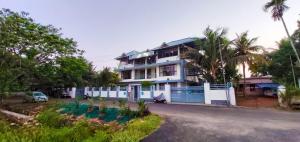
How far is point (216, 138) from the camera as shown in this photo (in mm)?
6723

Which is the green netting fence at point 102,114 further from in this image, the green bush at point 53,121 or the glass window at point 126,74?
the glass window at point 126,74

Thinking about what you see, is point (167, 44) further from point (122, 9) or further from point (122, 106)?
point (122, 106)

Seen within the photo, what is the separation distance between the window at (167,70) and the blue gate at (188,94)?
6.46 meters

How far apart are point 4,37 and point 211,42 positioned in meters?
19.9

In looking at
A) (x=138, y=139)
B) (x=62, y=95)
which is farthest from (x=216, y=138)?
(x=62, y=95)

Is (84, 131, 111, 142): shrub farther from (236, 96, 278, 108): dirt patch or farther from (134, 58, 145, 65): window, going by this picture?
(134, 58, 145, 65): window

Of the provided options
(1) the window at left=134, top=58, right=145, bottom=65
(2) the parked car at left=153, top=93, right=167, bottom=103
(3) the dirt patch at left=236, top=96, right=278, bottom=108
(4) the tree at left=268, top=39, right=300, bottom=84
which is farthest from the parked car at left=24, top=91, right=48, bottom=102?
(4) the tree at left=268, top=39, right=300, bottom=84

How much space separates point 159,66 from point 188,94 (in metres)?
10.9

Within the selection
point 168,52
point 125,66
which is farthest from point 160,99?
point 125,66

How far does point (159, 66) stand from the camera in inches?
1288

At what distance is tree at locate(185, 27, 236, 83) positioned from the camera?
23.6 meters

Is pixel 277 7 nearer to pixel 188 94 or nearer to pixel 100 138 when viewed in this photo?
pixel 188 94

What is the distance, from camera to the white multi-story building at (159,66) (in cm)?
2952

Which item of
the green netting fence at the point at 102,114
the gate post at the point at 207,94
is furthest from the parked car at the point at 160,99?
the green netting fence at the point at 102,114
